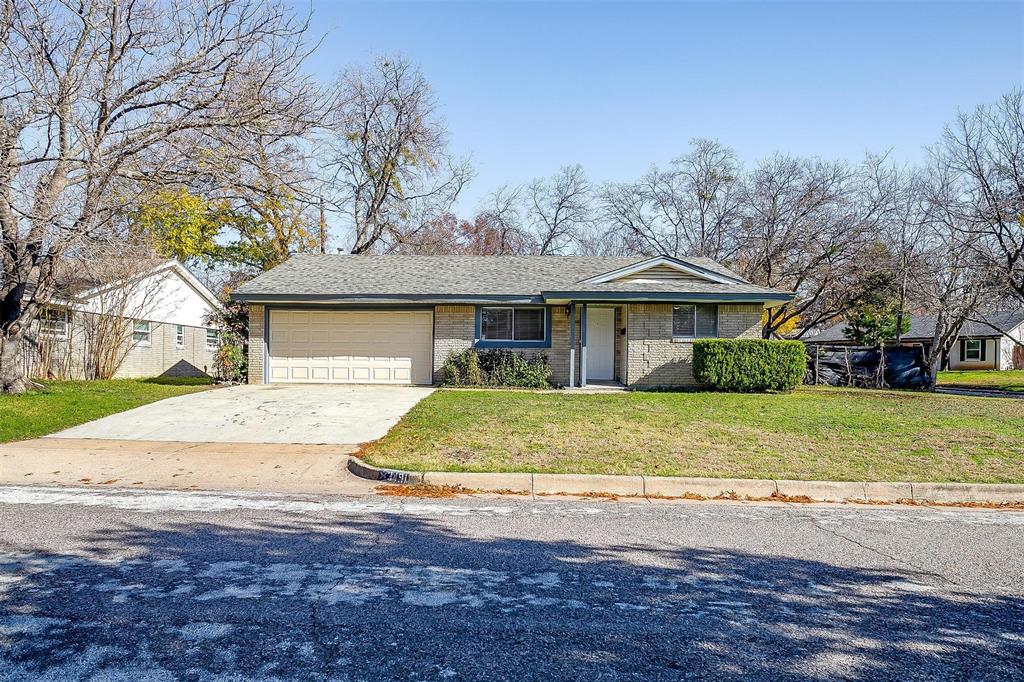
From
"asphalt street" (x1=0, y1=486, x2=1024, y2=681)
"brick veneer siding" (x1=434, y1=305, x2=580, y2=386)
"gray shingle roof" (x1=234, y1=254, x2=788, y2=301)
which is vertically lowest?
"asphalt street" (x1=0, y1=486, x2=1024, y2=681)

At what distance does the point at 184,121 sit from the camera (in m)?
13.0

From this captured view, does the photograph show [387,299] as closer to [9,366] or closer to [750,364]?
[9,366]

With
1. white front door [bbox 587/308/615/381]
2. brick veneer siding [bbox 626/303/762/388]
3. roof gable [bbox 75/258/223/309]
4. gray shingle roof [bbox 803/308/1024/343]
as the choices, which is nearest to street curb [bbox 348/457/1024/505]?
brick veneer siding [bbox 626/303/762/388]

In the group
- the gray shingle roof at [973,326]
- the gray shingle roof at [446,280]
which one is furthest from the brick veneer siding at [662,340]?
the gray shingle roof at [973,326]

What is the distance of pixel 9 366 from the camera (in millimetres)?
14633

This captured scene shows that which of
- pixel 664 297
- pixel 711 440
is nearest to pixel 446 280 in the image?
pixel 664 297

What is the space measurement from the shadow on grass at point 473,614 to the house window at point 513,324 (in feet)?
45.1

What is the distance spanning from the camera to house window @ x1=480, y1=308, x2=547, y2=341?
62.3 feet

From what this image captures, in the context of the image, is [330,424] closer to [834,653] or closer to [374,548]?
[374,548]

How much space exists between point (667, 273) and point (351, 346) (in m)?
9.28

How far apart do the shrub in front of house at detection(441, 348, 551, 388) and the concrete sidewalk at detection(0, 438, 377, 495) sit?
819 centimetres

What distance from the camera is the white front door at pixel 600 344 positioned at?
19.8 meters

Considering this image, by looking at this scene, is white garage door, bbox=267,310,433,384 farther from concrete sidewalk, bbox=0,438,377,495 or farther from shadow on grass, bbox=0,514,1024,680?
shadow on grass, bbox=0,514,1024,680

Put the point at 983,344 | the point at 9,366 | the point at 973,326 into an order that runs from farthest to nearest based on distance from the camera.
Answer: the point at 983,344 → the point at 973,326 → the point at 9,366
